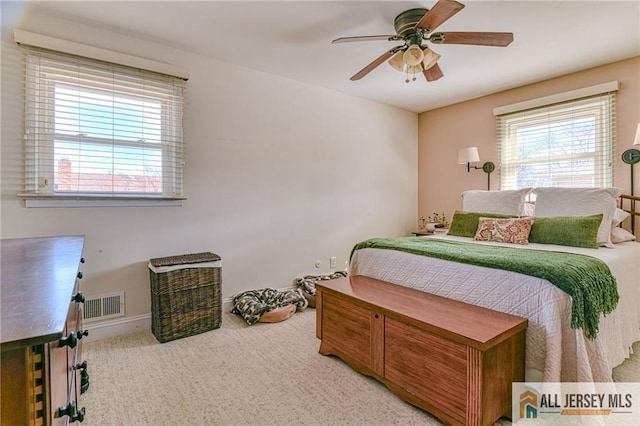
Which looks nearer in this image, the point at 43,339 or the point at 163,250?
the point at 43,339

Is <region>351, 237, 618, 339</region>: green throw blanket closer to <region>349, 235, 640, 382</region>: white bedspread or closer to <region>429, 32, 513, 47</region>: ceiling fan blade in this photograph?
<region>349, 235, 640, 382</region>: white bedspread

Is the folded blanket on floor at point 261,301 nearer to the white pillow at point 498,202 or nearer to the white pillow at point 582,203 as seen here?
the white pillow at point 498,202

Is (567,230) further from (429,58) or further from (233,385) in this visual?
(233,385)

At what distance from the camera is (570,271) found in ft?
5.21

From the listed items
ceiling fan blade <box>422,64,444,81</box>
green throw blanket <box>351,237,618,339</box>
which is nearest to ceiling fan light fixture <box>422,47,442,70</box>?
ceiling fan blade <box>422,64,444,81</box>

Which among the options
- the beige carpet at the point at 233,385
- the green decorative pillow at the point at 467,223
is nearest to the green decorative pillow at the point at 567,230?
the green decorative pillow at the point at 467,223

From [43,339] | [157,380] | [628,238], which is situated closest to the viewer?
[43,339]

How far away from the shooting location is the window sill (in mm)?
2211

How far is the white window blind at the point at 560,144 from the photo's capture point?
121 inches

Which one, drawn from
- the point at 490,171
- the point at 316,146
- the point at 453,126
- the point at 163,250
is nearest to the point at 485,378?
the point at 163,250

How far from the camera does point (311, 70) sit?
3.21m

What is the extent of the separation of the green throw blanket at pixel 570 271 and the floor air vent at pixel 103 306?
92.0 inches

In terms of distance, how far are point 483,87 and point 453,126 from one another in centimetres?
71

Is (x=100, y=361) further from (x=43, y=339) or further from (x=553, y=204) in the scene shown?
(x=553, y=204)
